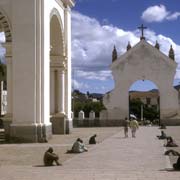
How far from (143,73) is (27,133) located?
32.6 meters

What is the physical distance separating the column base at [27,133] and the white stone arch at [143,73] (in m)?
30.8

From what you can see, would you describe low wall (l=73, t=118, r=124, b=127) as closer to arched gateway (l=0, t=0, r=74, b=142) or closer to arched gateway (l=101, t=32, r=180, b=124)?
arched gateway (l=101, t=32, r=180, b=124)

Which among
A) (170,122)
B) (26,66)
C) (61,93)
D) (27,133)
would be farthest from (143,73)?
(27,133)

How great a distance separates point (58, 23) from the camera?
109 feet

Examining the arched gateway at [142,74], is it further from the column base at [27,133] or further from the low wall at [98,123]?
the column base at [27,133]

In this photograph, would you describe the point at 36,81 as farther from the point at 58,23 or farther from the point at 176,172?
the point at 176,172

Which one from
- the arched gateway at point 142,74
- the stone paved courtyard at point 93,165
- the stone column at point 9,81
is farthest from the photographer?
the arched gateway at point 142,74

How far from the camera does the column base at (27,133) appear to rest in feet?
87.4

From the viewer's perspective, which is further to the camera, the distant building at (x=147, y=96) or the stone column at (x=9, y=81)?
the distant building at (x=147, y=96)

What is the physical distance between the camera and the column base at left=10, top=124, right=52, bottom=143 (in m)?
26.6

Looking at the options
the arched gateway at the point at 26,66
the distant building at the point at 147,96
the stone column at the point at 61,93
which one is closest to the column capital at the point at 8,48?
the arched gateway at the point at 26,66

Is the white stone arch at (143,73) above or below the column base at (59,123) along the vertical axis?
above

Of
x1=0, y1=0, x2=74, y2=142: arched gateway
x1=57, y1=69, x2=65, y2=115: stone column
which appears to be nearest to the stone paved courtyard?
x1=0, y1=0, x2=74, y2=142: arched gateway

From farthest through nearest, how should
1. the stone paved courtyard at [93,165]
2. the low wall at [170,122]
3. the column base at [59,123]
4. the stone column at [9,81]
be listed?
the low wall at [170,122], the column base at [59,123], the stone column at [9,81], the stone paved courtyard at [93,165]
